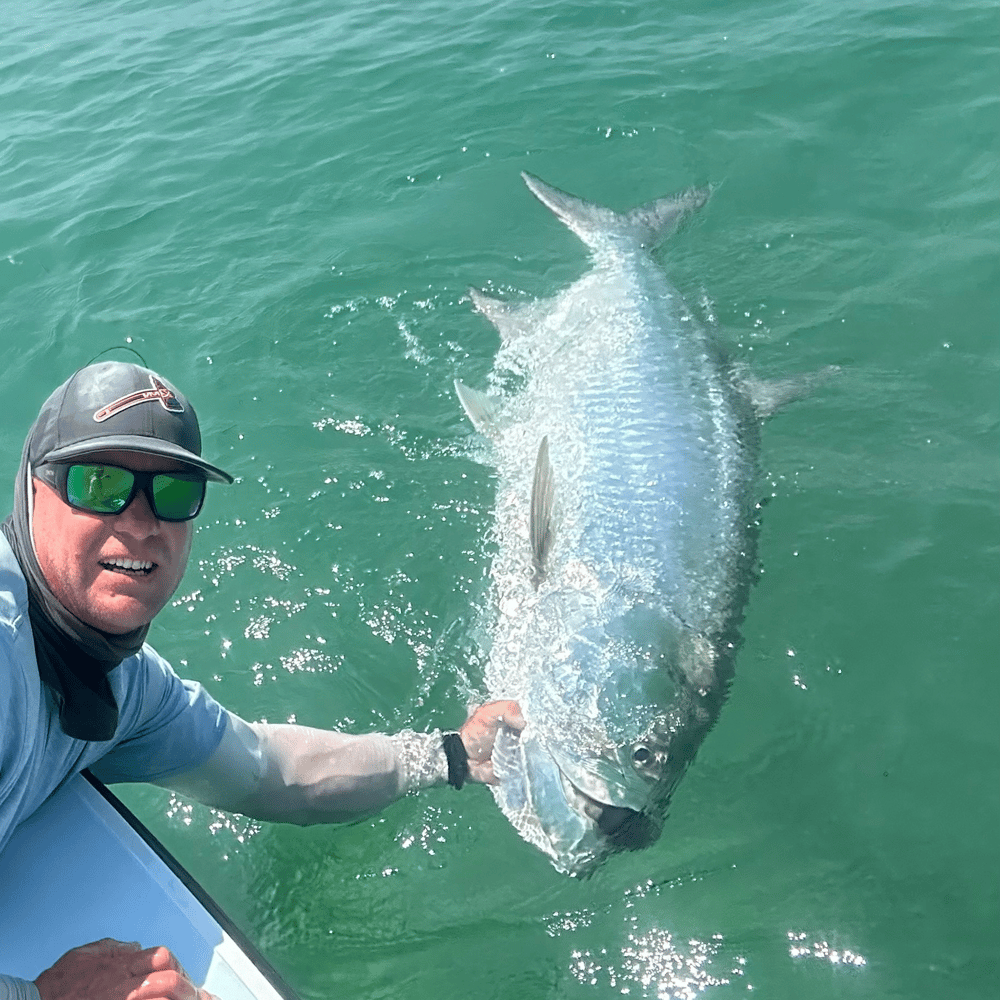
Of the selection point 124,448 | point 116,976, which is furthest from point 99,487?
point 116,976

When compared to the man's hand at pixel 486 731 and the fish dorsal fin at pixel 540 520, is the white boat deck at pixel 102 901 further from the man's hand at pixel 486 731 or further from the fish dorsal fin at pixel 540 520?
the fish dorsal fin at pixel 540 520

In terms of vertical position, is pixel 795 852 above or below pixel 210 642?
below

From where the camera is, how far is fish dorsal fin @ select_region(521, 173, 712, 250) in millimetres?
5293

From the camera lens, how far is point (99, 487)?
1.94 meters

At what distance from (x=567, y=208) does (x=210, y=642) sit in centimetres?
328

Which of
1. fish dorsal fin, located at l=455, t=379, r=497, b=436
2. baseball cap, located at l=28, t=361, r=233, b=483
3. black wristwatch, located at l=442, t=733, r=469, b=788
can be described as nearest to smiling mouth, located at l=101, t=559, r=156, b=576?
baseball cap, located at l=28, t=361, r=233, b=483

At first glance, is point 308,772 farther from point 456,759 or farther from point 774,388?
point 774,388

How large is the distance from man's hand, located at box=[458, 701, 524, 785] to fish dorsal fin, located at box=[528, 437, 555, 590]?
59 centimetres

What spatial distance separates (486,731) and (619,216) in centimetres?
349

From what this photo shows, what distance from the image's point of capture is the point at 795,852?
9.84ft


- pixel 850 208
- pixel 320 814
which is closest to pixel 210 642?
pixel 320 814

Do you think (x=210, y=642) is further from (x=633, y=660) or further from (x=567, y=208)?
(x=567, y=208)

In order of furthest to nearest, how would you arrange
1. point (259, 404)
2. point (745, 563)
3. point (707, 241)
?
point (707, 241)
point (259, 404)
point (745, 563)

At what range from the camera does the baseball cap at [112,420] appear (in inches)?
75.0
